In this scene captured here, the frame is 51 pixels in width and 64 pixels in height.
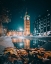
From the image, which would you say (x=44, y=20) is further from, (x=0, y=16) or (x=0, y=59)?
(x=0, y=59)

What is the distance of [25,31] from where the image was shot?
424ft

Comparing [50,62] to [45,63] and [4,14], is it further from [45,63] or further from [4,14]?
[4,14]

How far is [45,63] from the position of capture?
547 inches

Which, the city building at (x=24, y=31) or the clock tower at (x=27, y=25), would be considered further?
the city building at (x=24, y=31)

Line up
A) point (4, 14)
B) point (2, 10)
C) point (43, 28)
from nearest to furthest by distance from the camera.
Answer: point (2, 10) → point (4, 14) → point (43, 28)

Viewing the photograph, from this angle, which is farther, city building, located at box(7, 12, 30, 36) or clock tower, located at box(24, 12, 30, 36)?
city building, located at box(7, 12, 30, 36)

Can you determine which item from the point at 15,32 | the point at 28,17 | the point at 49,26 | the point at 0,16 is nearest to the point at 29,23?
the point at 28,17

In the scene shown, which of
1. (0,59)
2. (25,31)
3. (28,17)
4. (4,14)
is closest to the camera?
(0,59)

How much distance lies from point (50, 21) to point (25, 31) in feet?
144

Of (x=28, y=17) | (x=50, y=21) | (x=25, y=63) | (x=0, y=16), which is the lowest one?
(x=25, y=63)

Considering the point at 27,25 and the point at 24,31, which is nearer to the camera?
the point at 24,31

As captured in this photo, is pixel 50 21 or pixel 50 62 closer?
pixel 50 62

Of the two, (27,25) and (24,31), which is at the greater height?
(27,25)

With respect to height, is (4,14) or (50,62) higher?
(4,14)
